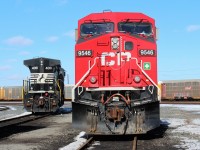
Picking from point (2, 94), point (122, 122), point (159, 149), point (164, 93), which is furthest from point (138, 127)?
point (2, 94)

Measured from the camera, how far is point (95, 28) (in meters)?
11.6

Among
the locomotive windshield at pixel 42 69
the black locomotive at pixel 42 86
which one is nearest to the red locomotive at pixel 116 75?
the black locomotive at pixel 42 86

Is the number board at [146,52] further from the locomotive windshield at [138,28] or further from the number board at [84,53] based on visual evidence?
the number board at [84,53]

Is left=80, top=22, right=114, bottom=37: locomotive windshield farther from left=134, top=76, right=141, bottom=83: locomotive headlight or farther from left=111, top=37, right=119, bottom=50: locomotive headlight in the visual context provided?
left=134, top=76, right=141, bottom=83: locomotive headlight

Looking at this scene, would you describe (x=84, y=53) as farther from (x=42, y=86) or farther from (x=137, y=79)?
(x=42, y=86)

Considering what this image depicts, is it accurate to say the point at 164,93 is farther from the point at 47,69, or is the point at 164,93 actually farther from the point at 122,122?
the point at 122,122

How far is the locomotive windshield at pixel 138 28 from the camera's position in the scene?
11422mm

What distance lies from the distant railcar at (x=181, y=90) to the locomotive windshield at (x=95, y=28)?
32.0 m

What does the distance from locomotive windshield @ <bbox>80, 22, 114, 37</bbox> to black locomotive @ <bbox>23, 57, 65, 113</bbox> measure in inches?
432

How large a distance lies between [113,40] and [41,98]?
11764 mm

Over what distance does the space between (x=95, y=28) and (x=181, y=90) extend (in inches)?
1309

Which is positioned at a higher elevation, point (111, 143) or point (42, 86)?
point (42, 86)

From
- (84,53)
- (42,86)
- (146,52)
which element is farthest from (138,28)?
(42,86)

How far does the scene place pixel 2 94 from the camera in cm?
5588
